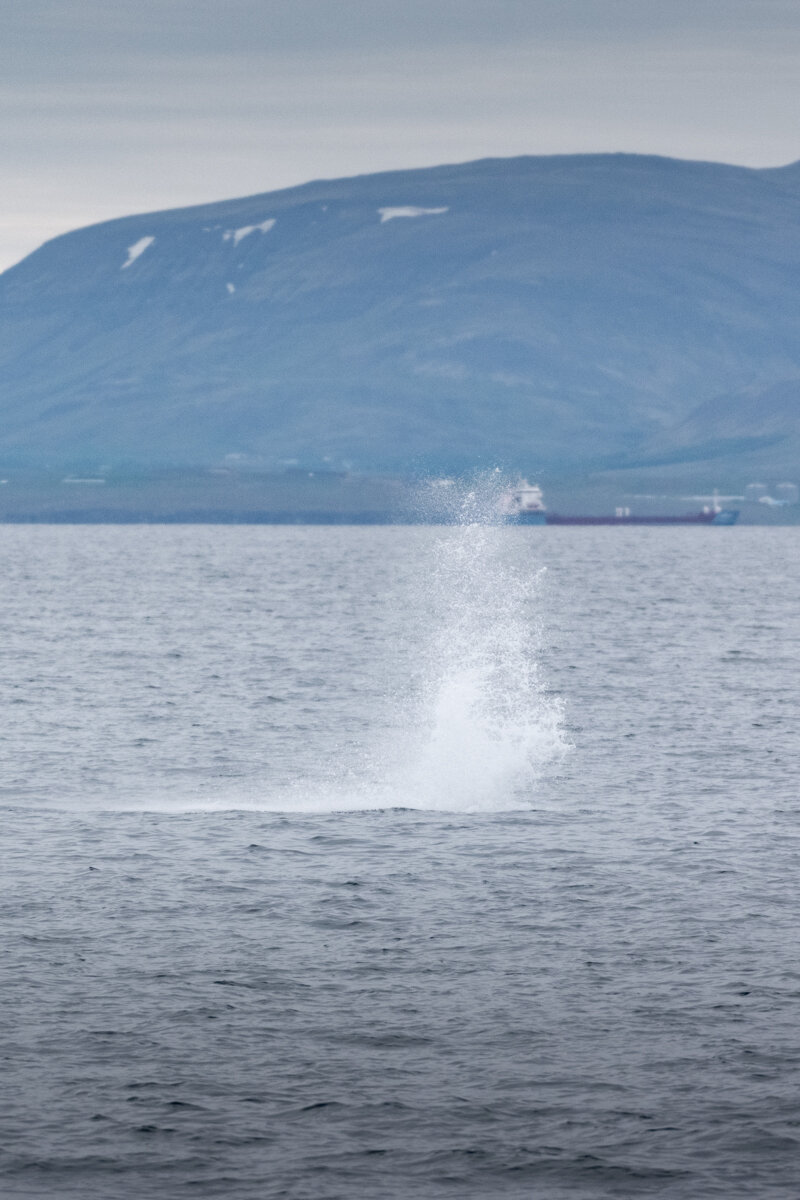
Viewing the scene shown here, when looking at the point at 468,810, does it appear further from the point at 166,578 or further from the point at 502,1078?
the point at 166,578

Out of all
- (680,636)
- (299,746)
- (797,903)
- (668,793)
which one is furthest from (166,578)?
(797,903)

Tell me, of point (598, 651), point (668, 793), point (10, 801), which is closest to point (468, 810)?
point (668, 793)

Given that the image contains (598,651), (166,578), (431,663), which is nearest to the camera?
(431,663)

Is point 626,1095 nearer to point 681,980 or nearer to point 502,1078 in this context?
point 502,1078

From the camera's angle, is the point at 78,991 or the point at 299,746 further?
the point at 299,746

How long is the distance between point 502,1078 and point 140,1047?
5036 millimetres

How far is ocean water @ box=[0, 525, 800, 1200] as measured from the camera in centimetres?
2011

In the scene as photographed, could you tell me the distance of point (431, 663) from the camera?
90.4m

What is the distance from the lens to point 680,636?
10900 centimetres

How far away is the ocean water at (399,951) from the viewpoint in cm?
2011

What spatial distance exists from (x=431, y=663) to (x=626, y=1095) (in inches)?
2709

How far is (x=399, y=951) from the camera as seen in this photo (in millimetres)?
28656

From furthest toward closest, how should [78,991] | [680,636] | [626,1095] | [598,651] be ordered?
[680,636]
[598,651]
[78,991]
[626,1095]

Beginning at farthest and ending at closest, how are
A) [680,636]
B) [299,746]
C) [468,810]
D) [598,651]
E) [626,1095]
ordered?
[680,636] → [598,651] → [299,746] → [468,810] → [626,1095]
